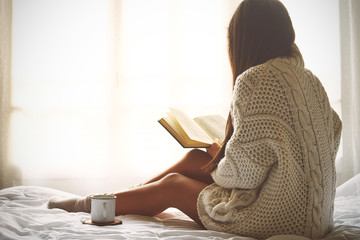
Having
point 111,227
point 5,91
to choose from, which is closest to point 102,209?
point 111,227

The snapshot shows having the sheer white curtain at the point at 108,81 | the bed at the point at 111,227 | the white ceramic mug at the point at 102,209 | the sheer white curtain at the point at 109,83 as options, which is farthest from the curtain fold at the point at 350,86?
the white ceramic mug at the point at 102,209

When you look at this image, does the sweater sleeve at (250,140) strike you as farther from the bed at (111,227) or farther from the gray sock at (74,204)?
the gray sock at (74,204)

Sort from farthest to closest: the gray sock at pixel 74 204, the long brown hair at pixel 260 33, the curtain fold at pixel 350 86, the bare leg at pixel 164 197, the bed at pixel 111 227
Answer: the curtain fold at pixel 350 86 < the gray sock at pixel 74 204 < the bare leg at pixel 164 197 < the long brown hair at pixel 260 33 < the bed at pixel 111 227

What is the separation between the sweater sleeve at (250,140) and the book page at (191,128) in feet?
0.75

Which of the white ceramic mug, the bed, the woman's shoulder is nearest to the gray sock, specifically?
the bed

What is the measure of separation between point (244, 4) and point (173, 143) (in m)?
1.68

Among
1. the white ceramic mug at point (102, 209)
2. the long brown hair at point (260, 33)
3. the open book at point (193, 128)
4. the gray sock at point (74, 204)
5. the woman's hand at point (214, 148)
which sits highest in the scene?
the long brown hair at point (260, 33)

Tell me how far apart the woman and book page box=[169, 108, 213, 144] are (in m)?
0.14

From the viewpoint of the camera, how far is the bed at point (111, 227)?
1.00 m

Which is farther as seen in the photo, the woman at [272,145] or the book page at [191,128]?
the book page at [191,128]

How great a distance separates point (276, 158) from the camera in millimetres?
1043

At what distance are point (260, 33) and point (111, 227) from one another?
0.72 meters

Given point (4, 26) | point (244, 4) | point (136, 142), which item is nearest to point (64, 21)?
point (4, 26)

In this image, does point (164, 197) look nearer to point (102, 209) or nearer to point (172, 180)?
point (172, 180)
